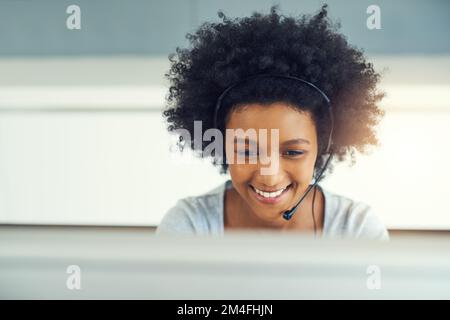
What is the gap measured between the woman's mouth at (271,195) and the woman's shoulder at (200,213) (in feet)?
0.32

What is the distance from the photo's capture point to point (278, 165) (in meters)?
1.33

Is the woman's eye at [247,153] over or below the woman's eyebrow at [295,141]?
below

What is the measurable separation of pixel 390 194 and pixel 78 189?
34.7 inches

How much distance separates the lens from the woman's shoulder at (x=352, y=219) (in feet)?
4.47

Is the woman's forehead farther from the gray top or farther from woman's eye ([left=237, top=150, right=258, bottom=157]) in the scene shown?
the gray top

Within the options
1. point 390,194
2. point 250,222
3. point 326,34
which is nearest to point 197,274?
point 250,222

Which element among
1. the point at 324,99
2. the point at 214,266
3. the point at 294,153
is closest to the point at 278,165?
the point at 294,153

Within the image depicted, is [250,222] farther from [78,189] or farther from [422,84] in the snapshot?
[422,84]

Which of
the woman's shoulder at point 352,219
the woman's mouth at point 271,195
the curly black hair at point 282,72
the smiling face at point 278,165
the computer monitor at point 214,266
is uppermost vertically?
the curly black hair at point 282,72

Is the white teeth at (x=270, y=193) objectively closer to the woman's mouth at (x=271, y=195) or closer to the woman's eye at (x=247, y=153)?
the woman's mouth at (x=271, y=195)

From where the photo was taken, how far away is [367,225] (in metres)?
1.37

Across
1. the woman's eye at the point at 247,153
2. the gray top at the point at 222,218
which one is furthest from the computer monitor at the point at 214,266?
the woman's eye at the point at 247,153

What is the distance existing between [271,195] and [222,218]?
6.0 inches

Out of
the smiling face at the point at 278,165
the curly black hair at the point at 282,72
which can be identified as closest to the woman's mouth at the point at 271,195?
the smiling face at the point at 278,165
